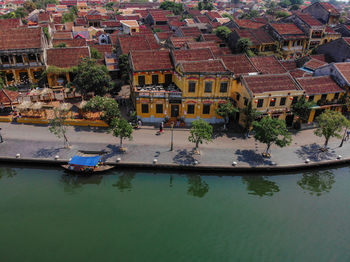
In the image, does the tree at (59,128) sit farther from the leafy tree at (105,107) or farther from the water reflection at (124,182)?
the water reflection at (124,182)

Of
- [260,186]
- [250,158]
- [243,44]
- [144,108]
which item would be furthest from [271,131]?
[243,44]

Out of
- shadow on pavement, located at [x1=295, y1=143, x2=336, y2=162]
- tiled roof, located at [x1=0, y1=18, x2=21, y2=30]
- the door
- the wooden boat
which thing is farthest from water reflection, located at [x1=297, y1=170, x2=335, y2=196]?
tiled roof, located at [x1=0, y1=18, x2=21, y2=30]

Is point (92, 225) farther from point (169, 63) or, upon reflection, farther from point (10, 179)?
point (169, 63)

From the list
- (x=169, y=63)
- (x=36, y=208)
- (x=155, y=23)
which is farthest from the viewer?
(x=155, y=23)

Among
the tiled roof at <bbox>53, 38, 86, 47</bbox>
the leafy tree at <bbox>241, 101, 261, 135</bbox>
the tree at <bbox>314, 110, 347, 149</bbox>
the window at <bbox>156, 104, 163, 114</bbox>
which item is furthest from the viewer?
the tiled roof at <bbox>53, 38, 86, 47</bbox>

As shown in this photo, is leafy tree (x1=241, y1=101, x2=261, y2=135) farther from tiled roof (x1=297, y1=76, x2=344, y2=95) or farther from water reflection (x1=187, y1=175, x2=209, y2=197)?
water reflection (x1=187, y1=175, x2=209, y2=197)

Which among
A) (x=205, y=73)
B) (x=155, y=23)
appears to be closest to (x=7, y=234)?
(x=205, y=73)

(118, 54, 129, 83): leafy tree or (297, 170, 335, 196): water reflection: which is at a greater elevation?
(118, 54, 129, 83): leafy tree
